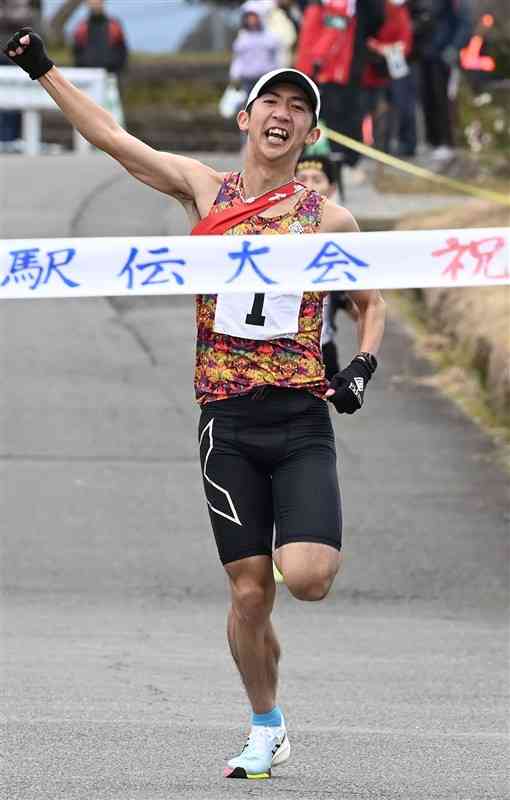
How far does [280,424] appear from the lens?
236 inches

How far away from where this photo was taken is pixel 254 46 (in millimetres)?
20922

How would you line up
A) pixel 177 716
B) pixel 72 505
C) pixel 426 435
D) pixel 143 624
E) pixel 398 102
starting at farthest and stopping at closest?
pixel 398 102, pixel 426 435, pixel 72 505, pixel 143 624, pixel 177 716

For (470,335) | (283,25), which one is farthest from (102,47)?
(470,335)

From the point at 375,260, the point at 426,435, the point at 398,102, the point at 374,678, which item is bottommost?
the point at 374,678

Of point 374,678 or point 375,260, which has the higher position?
point 375,260

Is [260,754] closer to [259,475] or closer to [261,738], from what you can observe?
[261,738]

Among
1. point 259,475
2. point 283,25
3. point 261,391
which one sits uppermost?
point 283,25

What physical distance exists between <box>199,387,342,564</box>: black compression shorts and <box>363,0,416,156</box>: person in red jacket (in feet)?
40.9

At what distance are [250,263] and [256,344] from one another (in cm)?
29

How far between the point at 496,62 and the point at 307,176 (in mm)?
13255

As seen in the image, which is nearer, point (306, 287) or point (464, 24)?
point (306, 287)

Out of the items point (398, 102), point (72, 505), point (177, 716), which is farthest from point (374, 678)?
point (398, 102)

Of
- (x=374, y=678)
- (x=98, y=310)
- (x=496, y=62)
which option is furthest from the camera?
(x=496, y=62)

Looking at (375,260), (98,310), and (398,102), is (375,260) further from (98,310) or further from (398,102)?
(398,102)
